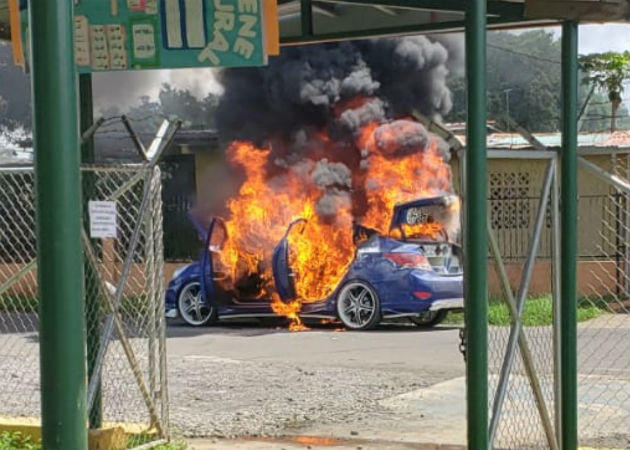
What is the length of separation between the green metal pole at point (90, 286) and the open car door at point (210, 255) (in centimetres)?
1024

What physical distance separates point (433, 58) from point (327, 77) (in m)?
2.49

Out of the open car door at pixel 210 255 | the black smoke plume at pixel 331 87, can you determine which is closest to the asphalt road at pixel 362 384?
the open car door at pixel 210 255

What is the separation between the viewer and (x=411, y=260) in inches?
608

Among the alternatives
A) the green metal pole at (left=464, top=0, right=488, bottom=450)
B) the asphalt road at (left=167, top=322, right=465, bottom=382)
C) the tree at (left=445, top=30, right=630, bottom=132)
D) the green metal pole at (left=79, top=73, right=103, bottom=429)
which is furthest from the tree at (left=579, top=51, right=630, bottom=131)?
→ the green metal pole at (left=464, top=0, right=488, bottom=450)

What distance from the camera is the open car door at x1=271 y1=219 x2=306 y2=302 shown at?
17.0 meters

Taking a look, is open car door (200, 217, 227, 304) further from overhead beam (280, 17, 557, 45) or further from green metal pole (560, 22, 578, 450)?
green metal pole (560, 22, 578, 450)

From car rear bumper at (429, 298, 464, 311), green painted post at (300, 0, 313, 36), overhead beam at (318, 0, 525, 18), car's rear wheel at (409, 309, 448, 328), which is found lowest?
car's rear wheel at (409, 309, 448, 328)

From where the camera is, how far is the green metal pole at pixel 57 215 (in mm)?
3037

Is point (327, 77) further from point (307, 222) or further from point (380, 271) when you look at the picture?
point (380, 271)

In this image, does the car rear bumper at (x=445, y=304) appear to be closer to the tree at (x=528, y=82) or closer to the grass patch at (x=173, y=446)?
the grass patch at (x=173, y=446)

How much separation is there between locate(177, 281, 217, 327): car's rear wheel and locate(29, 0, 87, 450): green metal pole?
14.2m

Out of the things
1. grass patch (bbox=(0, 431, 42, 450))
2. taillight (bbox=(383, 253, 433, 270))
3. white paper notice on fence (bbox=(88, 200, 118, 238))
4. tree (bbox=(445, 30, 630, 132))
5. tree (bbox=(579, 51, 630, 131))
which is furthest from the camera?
tree (bbox=(445, 30, 630, 132))

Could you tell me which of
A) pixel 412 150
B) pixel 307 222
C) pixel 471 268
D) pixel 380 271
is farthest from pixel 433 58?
pixel 471 268

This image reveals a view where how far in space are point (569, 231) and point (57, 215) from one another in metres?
3.43
